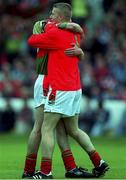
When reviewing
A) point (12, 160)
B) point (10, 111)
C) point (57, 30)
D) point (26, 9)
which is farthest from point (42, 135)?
point (26, 9)

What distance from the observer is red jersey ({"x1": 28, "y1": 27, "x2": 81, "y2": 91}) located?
13.7 meters

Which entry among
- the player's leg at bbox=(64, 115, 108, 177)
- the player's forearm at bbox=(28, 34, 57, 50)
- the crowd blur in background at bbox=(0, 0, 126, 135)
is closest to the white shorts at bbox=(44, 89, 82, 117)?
the player's leg at bbox=(64, 115, 108, 177)

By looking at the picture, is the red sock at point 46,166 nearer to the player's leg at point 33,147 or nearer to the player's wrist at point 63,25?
the player's leg at point 33,147

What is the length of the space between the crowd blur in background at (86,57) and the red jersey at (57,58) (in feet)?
48.9

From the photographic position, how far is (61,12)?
13.7 meters

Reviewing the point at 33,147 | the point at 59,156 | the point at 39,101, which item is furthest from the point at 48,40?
the point at 59,156

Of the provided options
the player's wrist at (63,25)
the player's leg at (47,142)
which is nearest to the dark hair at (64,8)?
the player's wrist at (63,25)

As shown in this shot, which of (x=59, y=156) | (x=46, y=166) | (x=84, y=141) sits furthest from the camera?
(x=59, y=156)

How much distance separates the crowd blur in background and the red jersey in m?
14.9

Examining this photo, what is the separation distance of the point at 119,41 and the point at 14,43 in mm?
3670

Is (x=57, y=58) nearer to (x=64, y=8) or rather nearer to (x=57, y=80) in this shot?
(x=57, y=80)

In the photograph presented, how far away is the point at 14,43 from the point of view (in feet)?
107

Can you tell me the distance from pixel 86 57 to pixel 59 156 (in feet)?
40.1

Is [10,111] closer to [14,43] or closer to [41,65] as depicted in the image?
[14,43]
